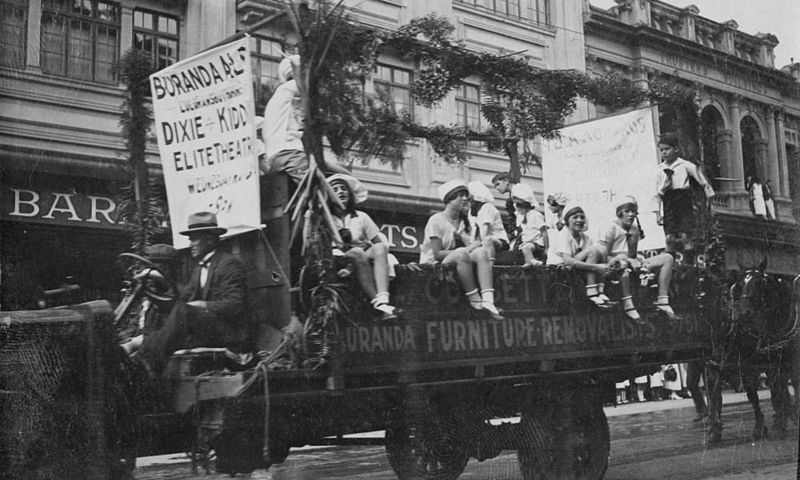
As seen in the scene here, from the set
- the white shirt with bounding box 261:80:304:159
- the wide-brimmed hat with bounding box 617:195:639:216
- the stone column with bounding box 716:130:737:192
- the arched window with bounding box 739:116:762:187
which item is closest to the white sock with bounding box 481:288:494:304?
the white shirt with bounding box 261:80:304:159

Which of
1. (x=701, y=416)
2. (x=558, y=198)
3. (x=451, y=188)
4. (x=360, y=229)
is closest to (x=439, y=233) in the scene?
(x=451, y=188)

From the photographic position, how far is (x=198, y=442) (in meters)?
4.74

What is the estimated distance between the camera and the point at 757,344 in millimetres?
7793

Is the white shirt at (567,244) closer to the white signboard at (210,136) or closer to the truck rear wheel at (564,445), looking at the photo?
the truck rear wheel at (564,445)

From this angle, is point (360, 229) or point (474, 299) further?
point (474, 299)

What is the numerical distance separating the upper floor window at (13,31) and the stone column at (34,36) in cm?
3

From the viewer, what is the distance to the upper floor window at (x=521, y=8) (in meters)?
6.88

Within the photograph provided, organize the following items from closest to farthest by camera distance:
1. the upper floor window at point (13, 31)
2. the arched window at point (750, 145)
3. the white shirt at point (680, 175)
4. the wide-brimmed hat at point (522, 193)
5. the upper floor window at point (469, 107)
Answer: the upper floor window at point (13, 31)
the upper floor window at point (469, 107)
the white shirt at point (680, 175)
the wide-brimmed hat at point (522, 193)
the arched window at point (750, 145)

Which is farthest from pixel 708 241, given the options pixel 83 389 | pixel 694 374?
pixel 83 389

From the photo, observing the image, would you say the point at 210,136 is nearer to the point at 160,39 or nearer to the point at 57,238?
the point at 160,39

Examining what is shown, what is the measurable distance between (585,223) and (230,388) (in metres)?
3.31

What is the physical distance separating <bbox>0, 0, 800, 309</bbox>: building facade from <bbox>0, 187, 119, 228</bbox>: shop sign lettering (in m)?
0.02

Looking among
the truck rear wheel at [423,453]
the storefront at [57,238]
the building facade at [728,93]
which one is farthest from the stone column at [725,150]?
the storefront at [57,238]

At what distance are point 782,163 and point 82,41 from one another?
666 centimetres
